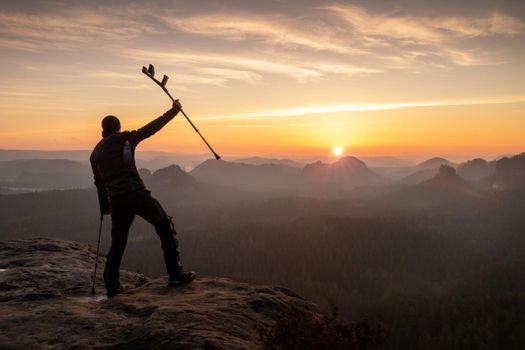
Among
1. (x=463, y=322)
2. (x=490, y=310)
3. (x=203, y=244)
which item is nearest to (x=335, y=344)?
(x=463, y=322)

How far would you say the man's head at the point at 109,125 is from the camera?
34.8 feet

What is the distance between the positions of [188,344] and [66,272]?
7403mm

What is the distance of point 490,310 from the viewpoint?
136000mm

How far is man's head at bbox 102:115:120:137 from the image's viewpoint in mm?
10602

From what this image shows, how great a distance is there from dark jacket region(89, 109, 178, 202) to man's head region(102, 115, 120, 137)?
1.03 feet

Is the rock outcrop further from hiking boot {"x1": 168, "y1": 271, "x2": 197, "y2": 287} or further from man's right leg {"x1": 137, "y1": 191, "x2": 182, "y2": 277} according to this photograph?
man's right leg {"x1": 137, "y1": 191, "x2": 182, "y2": 277}

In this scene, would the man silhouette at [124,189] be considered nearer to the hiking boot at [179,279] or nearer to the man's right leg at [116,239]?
the man's right leg at [116,239]

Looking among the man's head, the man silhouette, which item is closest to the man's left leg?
the man silhouette

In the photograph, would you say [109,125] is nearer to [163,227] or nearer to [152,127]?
[152,127]

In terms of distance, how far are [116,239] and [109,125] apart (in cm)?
307

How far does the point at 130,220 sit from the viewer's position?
1056 centimetres

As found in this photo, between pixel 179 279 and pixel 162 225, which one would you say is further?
pixel 179 279

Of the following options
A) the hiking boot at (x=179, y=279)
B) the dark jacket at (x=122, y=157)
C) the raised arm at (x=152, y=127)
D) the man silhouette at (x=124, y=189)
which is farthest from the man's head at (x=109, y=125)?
the hiking boot at (x=179, y=279)

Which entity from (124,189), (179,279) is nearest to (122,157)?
(124,189)
